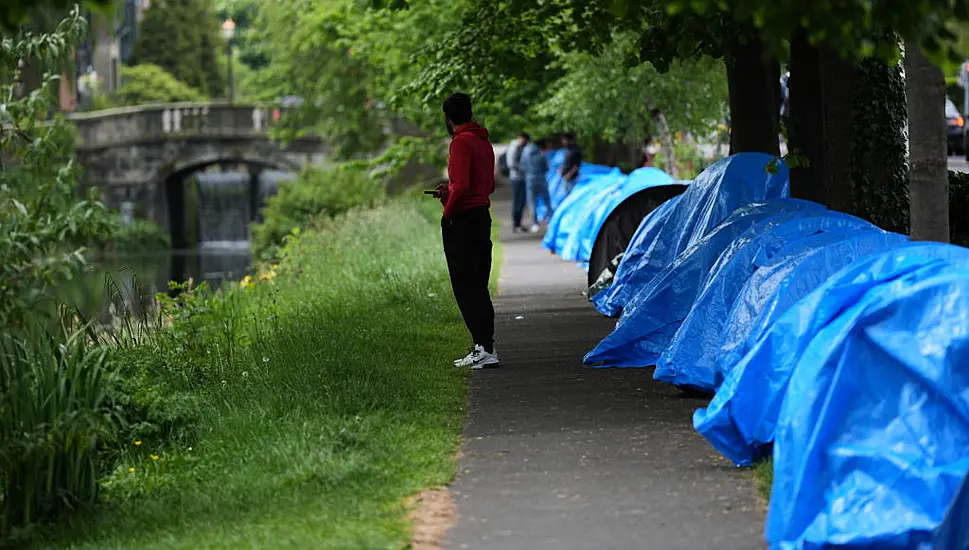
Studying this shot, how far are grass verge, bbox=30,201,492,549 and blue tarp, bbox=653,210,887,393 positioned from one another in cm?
132

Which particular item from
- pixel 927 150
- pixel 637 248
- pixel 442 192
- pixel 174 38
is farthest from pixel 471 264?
pixel 174 38

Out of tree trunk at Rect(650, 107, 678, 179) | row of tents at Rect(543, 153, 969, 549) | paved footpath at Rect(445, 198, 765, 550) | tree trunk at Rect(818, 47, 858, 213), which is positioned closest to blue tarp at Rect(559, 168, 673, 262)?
tree trunk at Rect(650, 107, 678, 179)

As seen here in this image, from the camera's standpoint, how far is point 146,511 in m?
7.60

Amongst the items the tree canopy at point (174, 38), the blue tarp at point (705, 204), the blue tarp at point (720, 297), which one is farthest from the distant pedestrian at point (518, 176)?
the tree canopy at point (174, 38)

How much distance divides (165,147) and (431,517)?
54291mm

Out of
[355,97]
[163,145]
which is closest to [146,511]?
[355,97]

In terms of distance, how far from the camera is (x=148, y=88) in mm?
78125

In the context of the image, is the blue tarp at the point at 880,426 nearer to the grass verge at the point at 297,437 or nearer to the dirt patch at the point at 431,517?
the dirt patch at the point at 431,517

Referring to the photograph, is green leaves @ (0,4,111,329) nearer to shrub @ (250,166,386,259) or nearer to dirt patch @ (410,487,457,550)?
dirt patch @ (410,487,457,550)

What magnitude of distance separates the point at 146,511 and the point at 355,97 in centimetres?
3271

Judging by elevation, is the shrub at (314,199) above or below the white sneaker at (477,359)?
below

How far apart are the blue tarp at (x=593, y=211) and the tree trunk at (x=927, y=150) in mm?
11444

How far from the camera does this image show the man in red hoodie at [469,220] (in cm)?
1118

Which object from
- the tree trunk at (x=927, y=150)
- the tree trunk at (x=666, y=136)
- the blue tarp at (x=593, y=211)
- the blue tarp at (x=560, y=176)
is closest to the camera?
the tree trunk at (x=927, y=150)
